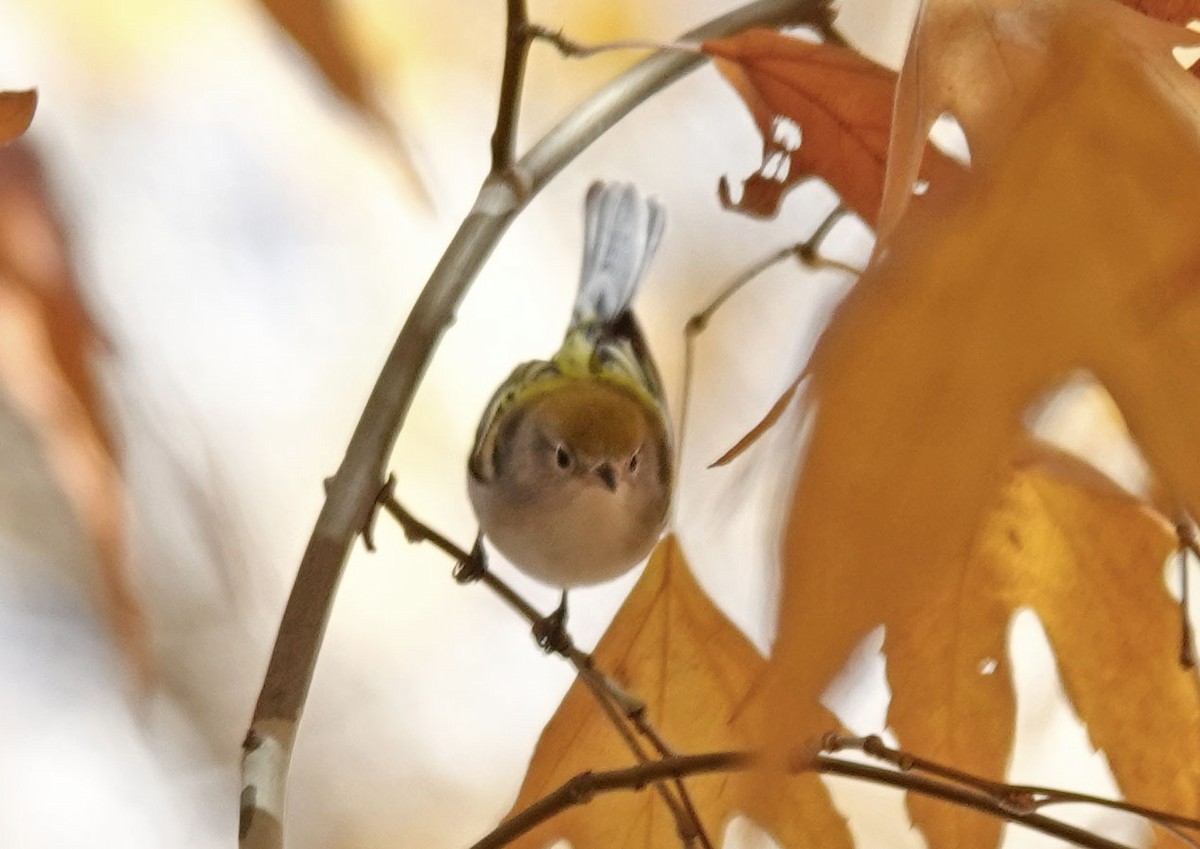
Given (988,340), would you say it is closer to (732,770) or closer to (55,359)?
(732,770)

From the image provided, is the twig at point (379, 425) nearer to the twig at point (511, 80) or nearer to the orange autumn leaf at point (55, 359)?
the twig at point (511, 80)

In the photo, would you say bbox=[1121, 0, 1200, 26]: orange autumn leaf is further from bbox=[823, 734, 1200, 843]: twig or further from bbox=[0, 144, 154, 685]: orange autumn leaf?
bbox=[0, 144, 154, 685]: orange autumn leaf

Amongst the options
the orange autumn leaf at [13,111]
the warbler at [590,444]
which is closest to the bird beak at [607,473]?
the warbler at [590,444]

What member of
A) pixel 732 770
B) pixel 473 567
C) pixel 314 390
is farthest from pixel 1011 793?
pixel 314 390

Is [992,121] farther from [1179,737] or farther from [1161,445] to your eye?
[1179,737]

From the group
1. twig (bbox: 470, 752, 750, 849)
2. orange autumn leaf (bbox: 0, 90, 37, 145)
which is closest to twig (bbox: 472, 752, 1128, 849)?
twig (bbox: 470, 752, 750, 849)

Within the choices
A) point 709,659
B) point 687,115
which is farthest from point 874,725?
point 687,115
